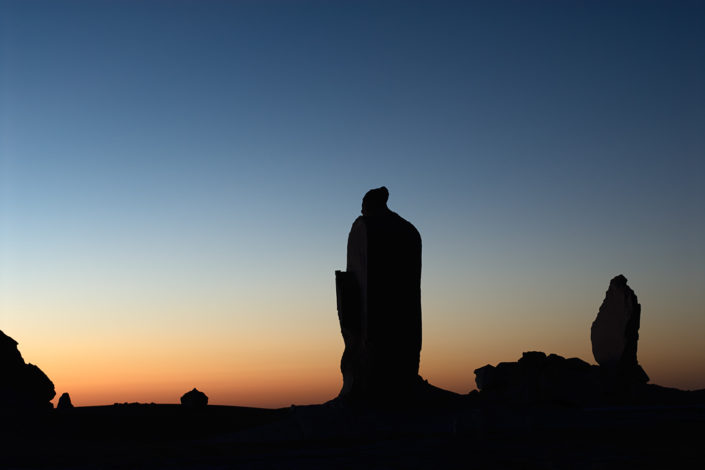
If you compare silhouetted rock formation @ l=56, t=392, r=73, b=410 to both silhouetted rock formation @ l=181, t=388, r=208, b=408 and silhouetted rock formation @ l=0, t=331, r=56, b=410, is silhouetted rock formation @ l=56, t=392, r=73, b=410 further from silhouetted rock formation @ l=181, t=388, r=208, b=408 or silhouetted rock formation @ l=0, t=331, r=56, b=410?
silhouetted rock formation @ l=181, t=388, r=208, b=408

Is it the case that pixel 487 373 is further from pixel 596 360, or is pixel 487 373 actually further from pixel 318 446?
pixel 318 446

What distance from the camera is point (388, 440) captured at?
45.6ft

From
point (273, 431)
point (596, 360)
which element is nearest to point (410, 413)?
point (273, 431)

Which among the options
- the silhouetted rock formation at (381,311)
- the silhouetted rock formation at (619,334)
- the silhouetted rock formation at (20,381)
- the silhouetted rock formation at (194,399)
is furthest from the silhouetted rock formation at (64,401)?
the silhouetted rock formation at (619,334)

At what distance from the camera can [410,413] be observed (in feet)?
55.0

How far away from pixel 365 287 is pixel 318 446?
5.28m

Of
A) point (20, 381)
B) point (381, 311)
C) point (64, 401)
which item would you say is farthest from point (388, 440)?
point (64, 401)

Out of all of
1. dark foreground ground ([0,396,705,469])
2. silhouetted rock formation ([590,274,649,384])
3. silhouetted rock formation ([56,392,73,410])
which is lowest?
dark foreground ground ([0,396,705,469])

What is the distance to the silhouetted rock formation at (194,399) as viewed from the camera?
27.7 meters

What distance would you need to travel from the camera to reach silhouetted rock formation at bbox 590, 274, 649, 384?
2717 centimetres

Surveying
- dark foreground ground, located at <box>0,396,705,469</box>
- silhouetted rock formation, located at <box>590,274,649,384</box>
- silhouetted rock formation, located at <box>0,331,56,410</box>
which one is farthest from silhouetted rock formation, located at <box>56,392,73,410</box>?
silhouetted rock formation, located at <box>590,274,649,384</box>

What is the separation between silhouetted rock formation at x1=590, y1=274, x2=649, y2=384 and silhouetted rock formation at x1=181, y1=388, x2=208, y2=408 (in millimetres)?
15022

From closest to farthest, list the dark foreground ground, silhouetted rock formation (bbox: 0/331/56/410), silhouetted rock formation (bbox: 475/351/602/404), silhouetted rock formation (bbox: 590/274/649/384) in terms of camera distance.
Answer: the dark foreground ground
silhouetted rock formation (bbox: 0/331/56/410)
silhouetted rock formation (bbox: 590/274/649/384)
silhouetted rock formation (bbox: 475/351/602/404)

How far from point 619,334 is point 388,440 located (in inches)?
641
